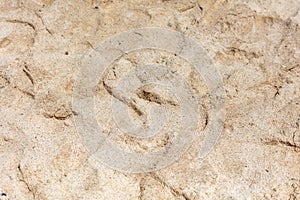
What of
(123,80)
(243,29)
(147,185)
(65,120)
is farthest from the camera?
(243,29)

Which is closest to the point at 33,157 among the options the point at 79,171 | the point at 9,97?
the point at 79,171

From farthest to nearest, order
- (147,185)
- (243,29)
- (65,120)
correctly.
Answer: (243,29) → (65,120) → (147,185)

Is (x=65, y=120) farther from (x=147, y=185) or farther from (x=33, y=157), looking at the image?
(x=147, y=185)

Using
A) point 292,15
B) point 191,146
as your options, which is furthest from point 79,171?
point 292,15

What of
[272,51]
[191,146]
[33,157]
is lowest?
[33,157]

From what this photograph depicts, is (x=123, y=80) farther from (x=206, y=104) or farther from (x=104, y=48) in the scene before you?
(x=206, y=104)

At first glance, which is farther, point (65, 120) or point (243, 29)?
point (243, 29)

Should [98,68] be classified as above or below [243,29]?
below
